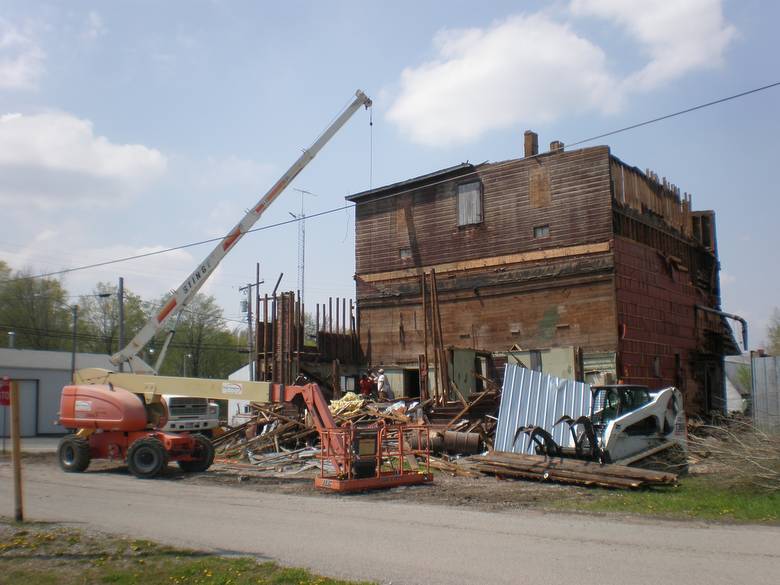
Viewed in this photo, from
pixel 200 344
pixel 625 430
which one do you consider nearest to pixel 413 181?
pixel 625 430

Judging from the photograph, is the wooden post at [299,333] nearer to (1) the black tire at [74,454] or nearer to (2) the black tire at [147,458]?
(1) the black tire at [74,454]

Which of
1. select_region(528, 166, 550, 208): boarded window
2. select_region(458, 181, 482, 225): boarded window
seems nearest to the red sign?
select_region(458, 181, 482, 225): boarded window

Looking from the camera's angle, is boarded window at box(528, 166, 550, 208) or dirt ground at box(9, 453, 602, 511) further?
boarded window at box(528, 166, 550, 208)

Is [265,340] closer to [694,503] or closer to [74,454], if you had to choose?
[74,454]

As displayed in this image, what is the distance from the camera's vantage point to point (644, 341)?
2766cm

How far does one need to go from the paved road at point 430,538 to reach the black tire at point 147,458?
2986 millimetres

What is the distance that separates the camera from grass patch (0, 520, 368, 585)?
749cm

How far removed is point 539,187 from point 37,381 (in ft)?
100

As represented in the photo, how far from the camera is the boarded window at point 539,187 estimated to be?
93.6 feet

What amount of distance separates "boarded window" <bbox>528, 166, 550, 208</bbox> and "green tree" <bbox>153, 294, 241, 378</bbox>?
4723cm

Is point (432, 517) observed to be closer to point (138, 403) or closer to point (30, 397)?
point (138, 403)

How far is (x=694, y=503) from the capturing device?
42.0 feet

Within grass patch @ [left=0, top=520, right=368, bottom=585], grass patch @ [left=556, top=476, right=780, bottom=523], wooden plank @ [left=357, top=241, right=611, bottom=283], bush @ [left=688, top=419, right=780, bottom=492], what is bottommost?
grass patch @ [left=556, top=476, right=780, bottom=523]

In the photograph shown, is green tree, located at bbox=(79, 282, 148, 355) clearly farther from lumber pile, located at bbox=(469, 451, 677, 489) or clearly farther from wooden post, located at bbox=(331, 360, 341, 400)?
lumber pile, located at bbox=(469, 451, 677, 489)
